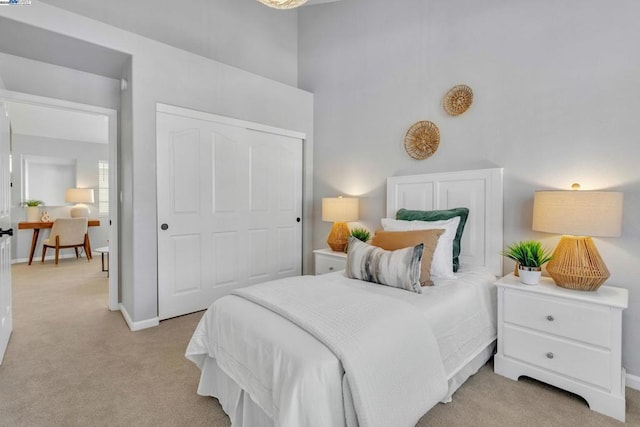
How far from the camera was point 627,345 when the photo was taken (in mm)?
1920

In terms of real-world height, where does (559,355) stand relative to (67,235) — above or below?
below

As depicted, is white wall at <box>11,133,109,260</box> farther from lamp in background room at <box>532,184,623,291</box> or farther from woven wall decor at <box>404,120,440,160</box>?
lamp in background room at <box>532,184,623,291</box>

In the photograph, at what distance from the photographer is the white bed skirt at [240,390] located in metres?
1.33

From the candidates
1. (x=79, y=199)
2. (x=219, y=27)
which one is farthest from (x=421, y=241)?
(x=79, y=199)

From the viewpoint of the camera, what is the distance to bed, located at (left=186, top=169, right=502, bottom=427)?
1088 millimetres

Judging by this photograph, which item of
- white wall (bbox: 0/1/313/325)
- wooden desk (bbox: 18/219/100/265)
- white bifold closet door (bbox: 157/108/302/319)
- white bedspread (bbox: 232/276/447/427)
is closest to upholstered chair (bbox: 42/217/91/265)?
wooden desk (bbox: 18/219/100/265)

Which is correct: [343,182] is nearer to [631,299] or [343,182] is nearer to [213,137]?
[213,137]

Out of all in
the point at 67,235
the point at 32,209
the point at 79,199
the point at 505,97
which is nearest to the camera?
the point at 505,97

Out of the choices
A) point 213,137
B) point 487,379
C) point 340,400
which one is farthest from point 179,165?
point 487,379

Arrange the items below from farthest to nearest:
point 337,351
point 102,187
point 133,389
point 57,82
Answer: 1. point 102,187
2. point 57,82
3. point 133,389
4. point 337,351

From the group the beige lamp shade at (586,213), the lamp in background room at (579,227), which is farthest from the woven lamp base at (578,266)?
the beige lamp shade at (586,213)

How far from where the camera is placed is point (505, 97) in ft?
7.84

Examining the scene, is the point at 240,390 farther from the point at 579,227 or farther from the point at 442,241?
the point at 579,227

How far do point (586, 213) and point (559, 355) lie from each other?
82 centimetres
